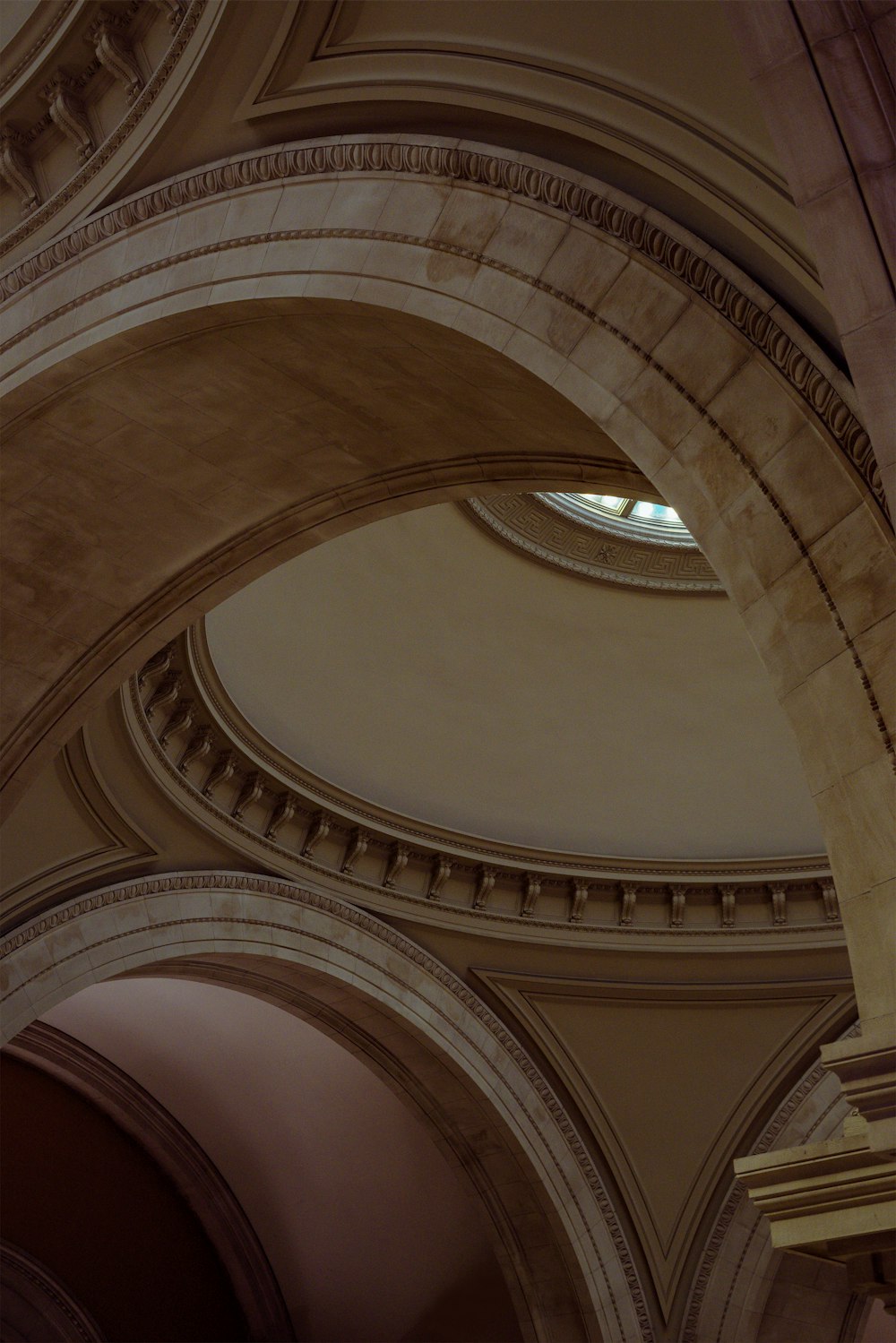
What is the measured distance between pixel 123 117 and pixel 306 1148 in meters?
10.2

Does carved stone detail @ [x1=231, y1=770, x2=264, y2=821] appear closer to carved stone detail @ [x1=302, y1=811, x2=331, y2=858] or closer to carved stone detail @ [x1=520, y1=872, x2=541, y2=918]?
carved stone detail @ [x1=302, y1=811, x2=331, y2=858]

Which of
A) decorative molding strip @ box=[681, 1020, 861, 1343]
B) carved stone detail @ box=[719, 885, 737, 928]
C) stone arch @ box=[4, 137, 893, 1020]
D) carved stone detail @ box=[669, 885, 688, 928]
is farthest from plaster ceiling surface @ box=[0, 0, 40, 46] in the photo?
decorative molding strip @ box=[681, 1020, 861, 1343]

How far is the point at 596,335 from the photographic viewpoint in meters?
3.25

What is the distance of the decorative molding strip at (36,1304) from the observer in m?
11.4

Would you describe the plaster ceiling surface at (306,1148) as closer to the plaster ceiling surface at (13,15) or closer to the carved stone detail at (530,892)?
the carved stone detail at (530,892)

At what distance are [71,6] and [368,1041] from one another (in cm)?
779

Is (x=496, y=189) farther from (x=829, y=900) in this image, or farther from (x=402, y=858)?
(x=829, y=900)

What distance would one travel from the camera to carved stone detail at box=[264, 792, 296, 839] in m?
9.47

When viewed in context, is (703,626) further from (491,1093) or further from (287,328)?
(287,328)

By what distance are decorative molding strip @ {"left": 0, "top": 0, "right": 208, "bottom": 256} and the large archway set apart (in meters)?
0.25

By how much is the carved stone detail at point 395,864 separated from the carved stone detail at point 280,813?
3.49ft

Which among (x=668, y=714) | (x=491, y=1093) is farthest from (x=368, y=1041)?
(x=668, y=714)

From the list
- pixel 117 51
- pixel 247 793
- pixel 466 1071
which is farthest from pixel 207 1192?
pixel 117 51

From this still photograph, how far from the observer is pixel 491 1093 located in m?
10.3
